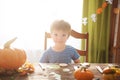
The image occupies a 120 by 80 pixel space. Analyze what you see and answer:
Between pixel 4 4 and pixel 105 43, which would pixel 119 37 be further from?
pixel 4 4

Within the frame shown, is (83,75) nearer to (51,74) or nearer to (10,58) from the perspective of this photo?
(51,74)

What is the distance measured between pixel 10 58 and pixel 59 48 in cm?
59

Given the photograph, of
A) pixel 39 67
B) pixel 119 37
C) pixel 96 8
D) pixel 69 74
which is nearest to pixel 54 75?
pixel 69 74

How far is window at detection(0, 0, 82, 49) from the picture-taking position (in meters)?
2.97

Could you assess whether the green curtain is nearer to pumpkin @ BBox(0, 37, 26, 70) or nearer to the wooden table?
the wooden table

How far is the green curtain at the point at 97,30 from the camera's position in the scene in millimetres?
3086

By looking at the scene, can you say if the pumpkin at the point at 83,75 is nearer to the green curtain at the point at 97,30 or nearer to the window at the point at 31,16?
the window at the point at 31,16

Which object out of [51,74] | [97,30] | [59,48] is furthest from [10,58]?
[97,30]

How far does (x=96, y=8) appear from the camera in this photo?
10.1 feet

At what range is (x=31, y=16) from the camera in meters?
3.01

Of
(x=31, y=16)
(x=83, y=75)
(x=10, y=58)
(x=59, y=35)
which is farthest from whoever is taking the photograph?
(x=31, y=16)

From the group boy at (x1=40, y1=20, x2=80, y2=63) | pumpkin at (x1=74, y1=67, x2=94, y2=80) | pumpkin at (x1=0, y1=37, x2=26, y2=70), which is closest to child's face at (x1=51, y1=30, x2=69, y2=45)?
boy at (x1=40, y1=20, x2=80, y2=63)

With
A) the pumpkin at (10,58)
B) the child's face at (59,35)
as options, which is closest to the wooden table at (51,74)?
the pumpkin at (10,58)

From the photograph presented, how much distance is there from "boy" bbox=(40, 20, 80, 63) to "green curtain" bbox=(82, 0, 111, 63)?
926 mm
